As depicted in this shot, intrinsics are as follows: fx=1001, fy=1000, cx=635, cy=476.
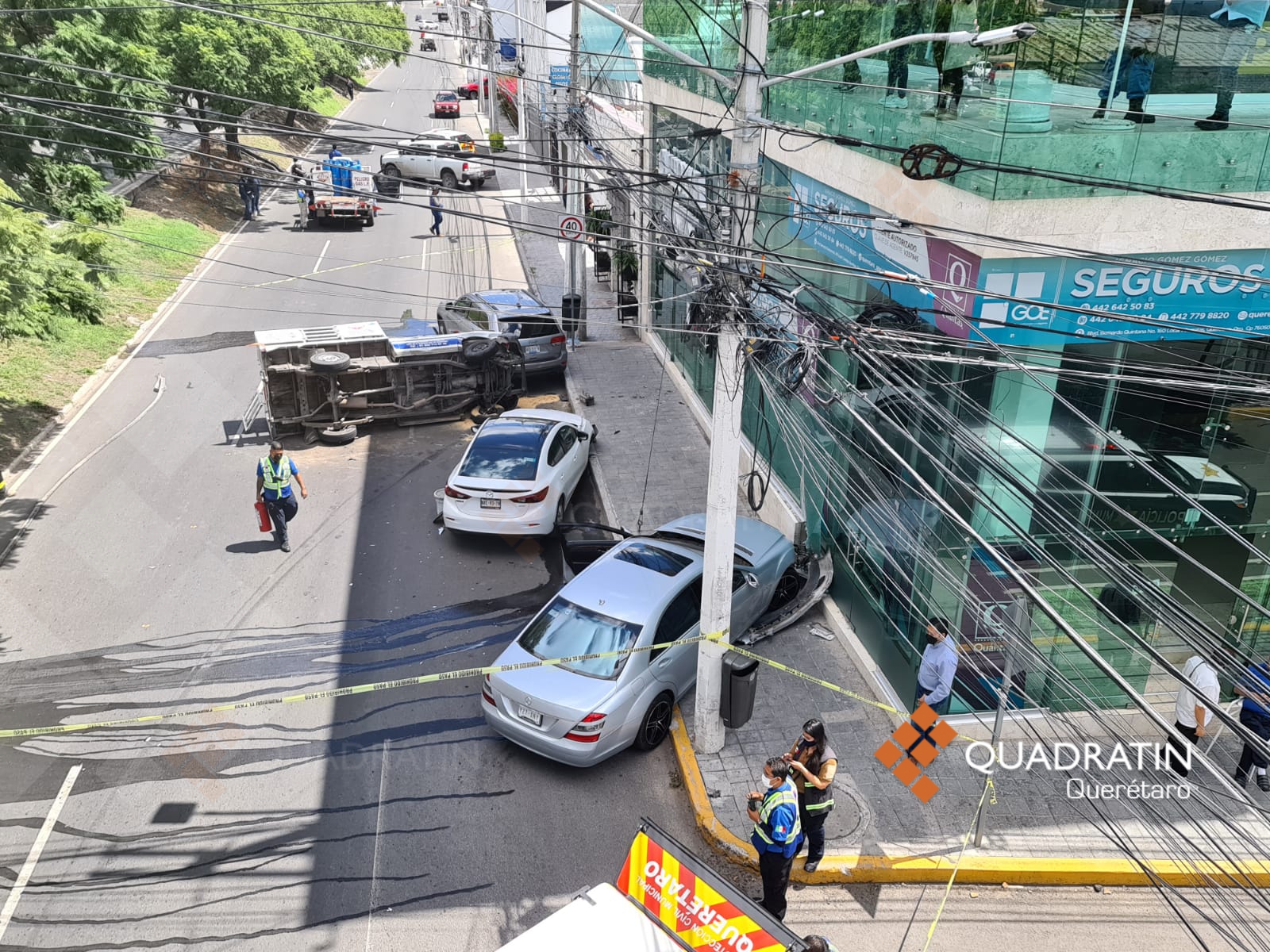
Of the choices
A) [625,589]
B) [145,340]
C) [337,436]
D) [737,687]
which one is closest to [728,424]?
[737,687]

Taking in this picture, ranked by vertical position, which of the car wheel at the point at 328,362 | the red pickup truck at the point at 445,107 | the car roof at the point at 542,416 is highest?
the red pickup truck at the point at 445,107

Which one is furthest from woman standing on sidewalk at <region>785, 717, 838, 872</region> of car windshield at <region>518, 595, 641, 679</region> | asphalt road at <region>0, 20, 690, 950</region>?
car windshield at <region>518, 595, 641, 679</region>

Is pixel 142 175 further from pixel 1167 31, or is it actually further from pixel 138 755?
pixel 1167 31

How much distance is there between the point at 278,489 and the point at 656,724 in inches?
239

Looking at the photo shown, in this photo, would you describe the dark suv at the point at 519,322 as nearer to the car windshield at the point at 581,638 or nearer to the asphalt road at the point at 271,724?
the asphalt road at the point at 271,724

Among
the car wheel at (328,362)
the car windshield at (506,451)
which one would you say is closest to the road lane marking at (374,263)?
the car wheel at (328,362)

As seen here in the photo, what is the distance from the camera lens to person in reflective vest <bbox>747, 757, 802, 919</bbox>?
706cm

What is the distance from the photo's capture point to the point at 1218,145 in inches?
333

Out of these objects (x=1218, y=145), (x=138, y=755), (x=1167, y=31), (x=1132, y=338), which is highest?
(x=1167, y=31)

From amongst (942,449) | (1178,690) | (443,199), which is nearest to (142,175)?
(443,199)

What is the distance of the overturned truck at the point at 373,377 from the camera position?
53.2 ft

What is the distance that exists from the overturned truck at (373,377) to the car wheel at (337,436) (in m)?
0.01

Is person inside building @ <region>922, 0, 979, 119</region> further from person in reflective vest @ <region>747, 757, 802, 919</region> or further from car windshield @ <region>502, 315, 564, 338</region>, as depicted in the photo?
car windshield @ <region>502, 315, 564, 338</region>

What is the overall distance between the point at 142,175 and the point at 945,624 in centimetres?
3185
